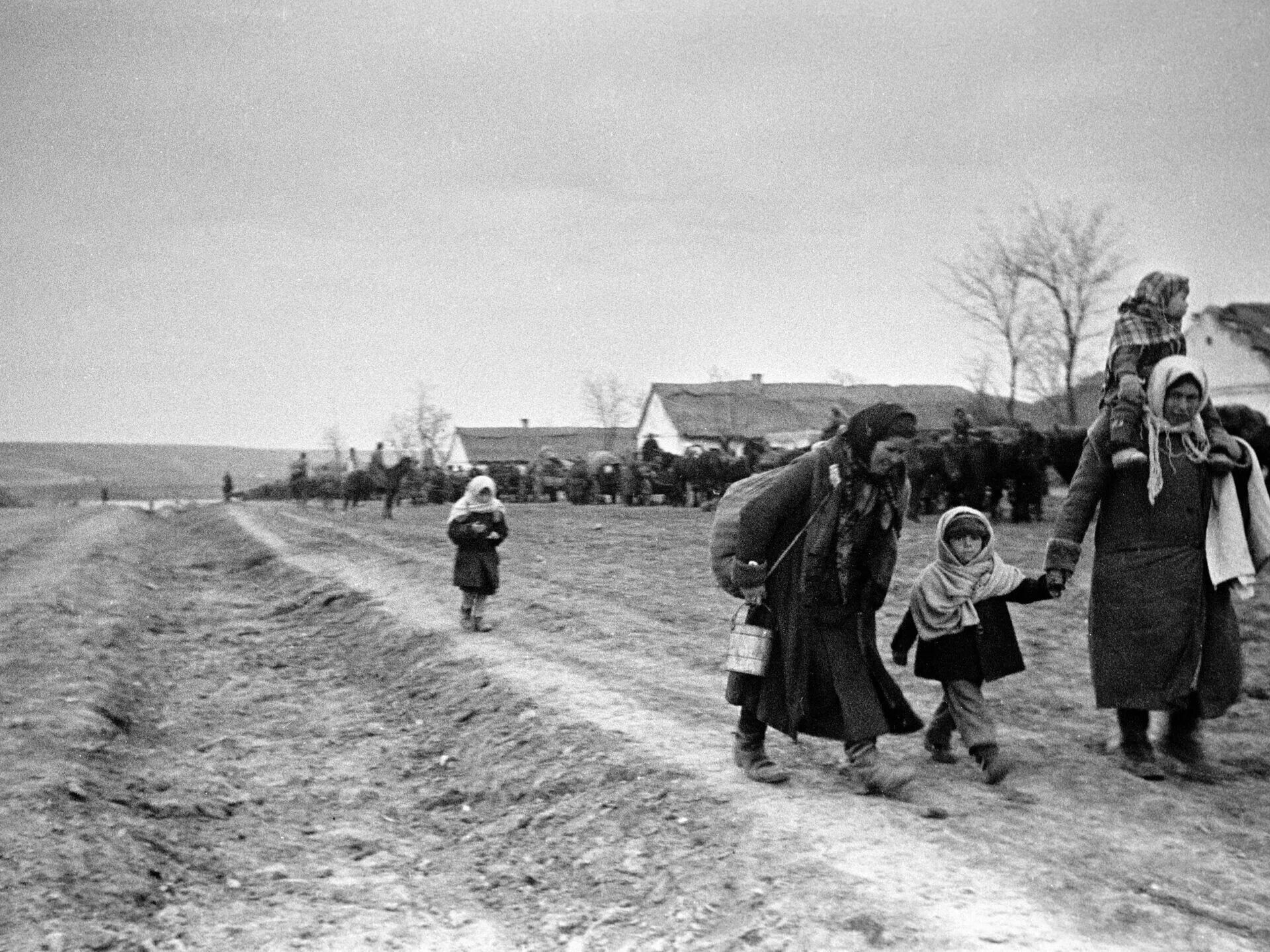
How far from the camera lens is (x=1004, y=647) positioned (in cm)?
618

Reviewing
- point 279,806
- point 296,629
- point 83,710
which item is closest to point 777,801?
point 279,806

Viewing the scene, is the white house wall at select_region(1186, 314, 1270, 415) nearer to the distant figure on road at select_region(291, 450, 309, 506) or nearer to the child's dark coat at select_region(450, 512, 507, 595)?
the distant figure on road at select_region(291, 450, 309, 506)

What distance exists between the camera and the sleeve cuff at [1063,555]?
6164 mm

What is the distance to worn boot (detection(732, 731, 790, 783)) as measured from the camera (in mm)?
6070

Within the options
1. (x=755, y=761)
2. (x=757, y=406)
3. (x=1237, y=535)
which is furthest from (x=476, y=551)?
(x=757, y=406)

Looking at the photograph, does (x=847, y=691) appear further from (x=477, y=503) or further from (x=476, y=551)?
(x=477, y=503)

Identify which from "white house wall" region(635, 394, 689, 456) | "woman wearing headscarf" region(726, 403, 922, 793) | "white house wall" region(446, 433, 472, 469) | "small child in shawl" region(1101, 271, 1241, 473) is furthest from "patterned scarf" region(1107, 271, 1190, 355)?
"white house wall" region(446, 433, 472, 469)

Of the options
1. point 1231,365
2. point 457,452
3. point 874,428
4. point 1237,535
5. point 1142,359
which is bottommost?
point 1237,535

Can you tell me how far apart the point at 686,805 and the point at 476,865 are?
1003mm

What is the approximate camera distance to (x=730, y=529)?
5.91m

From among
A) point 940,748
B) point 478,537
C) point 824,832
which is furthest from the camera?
point 478,537

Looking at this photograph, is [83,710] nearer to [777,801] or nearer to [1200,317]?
[777,801]

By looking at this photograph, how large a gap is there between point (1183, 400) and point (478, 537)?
21.9 feet

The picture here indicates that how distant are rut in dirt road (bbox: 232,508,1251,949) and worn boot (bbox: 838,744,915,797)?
7cm
